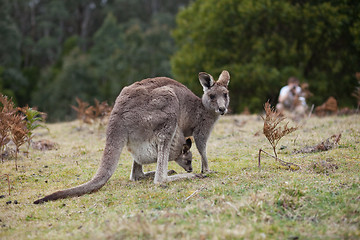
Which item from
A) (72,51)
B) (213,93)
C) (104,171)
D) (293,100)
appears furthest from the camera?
(72,51)

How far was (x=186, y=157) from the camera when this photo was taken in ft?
22.4

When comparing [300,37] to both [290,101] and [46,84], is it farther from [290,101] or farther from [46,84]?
[46,84]

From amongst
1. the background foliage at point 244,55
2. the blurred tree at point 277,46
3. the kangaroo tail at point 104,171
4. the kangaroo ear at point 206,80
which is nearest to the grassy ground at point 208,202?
the kangaroo tail at point 104,171

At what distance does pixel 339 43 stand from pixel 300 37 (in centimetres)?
218

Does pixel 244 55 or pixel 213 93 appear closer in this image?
pixel 213 93

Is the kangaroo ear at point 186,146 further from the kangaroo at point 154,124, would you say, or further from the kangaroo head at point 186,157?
the kangaroo at point 154,124

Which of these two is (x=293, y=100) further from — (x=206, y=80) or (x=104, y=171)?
(x=104, y=171)

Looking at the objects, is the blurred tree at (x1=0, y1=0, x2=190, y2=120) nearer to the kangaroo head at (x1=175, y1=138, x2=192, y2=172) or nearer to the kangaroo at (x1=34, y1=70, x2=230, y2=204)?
the kangaroo head at (x1=175, y1=138, x2=192, y2=172)

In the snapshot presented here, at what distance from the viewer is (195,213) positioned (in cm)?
438

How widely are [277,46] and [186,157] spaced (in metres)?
16.4

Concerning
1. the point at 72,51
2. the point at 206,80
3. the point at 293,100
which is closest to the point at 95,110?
the point at 206,80

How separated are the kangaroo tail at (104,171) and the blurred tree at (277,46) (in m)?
13.9

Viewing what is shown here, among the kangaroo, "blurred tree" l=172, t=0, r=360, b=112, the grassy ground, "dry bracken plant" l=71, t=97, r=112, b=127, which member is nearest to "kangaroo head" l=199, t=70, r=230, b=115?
the kangaroo

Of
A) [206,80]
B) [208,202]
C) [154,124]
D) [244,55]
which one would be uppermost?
[244,55]
